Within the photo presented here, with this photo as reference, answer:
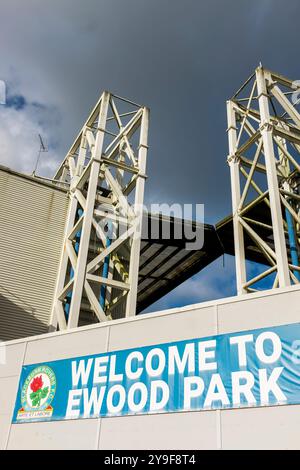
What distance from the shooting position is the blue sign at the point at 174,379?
7957 millimetres

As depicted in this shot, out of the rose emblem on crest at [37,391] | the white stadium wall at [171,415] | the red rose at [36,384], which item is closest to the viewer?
the white stadium wall at [171,415]

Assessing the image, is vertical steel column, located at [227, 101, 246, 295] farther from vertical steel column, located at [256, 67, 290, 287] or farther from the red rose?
the red rose

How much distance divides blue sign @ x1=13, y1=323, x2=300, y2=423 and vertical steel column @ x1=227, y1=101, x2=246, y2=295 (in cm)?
837

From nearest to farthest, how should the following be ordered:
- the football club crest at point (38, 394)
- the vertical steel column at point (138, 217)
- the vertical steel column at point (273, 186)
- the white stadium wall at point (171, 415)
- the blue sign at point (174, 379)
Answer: the white stadium wall at point (171, 415)
the blue sign at point (174, 379)
the football club crest at point (38, 394)
the vertical steel column at point (273, 186)
the vertical steel column at point (138, 217)

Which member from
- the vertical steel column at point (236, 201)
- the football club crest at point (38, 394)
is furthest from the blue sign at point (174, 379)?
the vertical steel column at point (236, 201)

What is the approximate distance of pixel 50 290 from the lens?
18516 mm

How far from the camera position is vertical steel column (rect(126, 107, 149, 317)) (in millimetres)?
17062

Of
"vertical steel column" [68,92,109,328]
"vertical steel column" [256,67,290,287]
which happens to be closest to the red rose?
"vertical steel column" [68,92,109,328]

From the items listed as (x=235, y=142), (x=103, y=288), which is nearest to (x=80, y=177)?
(x=103, y=288)

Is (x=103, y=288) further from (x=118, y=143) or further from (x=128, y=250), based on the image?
(x=118, y=143)

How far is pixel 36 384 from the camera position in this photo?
38.6 ft

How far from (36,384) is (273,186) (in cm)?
1148

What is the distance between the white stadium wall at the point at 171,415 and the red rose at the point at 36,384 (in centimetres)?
51

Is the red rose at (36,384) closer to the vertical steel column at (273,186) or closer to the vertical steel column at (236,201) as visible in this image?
the vertical steel column at (273,186)
